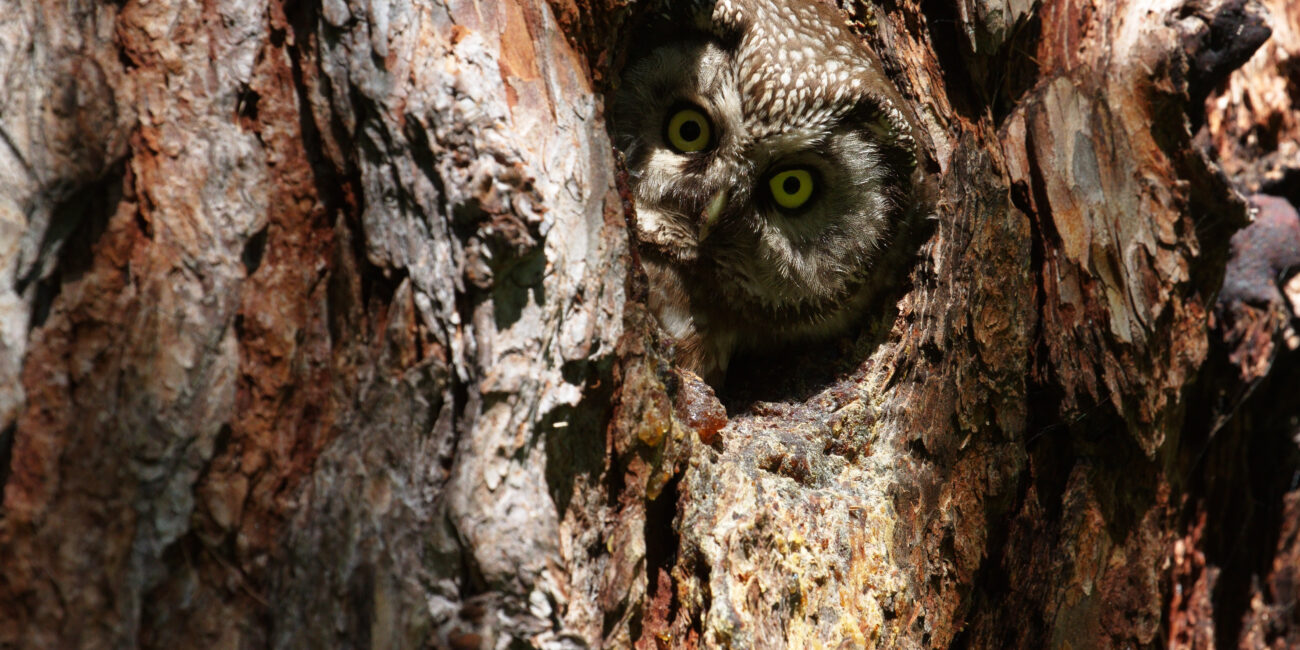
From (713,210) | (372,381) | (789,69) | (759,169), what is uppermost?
(789,69)

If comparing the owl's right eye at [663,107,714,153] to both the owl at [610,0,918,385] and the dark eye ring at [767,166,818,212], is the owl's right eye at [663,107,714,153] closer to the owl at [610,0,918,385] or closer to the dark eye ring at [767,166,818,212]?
the owl at [610,0,918,385]

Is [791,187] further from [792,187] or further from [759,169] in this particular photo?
[759,169]

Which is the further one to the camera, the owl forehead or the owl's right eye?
the owl's right eye

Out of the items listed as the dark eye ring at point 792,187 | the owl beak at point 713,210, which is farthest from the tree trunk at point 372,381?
the dark eye ring at point 792,187

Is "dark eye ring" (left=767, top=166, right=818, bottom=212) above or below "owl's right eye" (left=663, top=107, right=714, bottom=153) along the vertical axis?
below

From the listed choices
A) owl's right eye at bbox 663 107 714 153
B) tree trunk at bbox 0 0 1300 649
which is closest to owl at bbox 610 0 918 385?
owl's right eye at bbox 663 107 714 153

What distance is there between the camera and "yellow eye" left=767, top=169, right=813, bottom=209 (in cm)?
227

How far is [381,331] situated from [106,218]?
0.37 m

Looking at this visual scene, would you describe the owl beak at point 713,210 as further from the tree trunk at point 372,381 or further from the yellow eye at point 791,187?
the tree trunk at point 372,381

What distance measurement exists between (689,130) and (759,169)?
7.7 inches

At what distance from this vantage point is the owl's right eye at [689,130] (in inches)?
87.3

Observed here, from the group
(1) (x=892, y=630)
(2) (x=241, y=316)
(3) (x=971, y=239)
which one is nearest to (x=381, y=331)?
(2) (x=241, y=316)

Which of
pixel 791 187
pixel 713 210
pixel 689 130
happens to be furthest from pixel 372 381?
pixel 791 187

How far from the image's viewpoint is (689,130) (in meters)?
2.24
